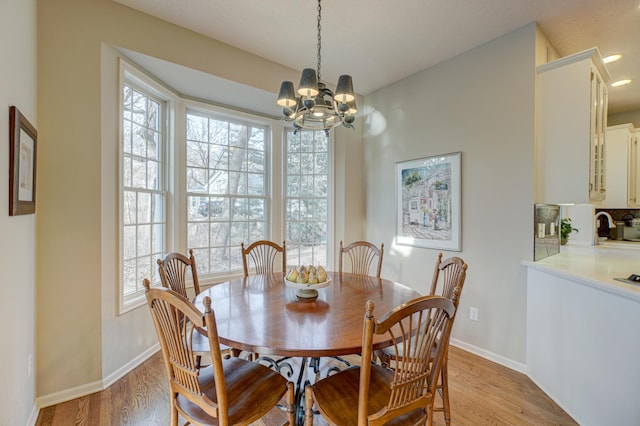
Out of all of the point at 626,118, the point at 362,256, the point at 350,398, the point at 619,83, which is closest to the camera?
the point at 350,398

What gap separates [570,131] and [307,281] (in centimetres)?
245

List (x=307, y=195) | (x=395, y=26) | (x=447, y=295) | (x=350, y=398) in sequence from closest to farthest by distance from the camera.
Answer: (x=350, y=398)
(x=447, y=295)
(x=395, y=26)
(x=307, y=195)

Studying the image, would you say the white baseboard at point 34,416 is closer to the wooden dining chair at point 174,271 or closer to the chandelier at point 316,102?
the wooden dining chair at point 174,271

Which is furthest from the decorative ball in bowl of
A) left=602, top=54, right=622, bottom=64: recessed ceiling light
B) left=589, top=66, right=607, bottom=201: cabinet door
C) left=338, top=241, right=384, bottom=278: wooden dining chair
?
left=602, top=54, right=622, bottom=64: recessed ceiling light

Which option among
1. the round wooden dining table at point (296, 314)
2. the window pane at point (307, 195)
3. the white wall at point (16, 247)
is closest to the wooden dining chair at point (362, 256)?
the round wooden dining table at point (296, 314)

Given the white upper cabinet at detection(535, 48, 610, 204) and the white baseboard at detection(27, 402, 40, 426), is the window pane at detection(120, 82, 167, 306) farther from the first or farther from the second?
the white upper cabinet at detection(535, 48, 610, 204)

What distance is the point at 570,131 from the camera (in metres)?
2.38

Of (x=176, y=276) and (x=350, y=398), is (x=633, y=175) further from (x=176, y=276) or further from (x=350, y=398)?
(x=176, y=276)

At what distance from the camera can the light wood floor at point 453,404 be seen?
6.17ft

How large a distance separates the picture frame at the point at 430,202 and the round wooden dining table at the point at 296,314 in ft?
3.63

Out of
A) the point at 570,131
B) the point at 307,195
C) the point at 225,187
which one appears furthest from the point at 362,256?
the point at 570,131

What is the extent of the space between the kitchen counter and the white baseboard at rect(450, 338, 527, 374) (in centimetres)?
8

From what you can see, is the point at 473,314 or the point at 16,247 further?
the point at 473,314

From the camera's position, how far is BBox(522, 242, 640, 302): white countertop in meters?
1.68
